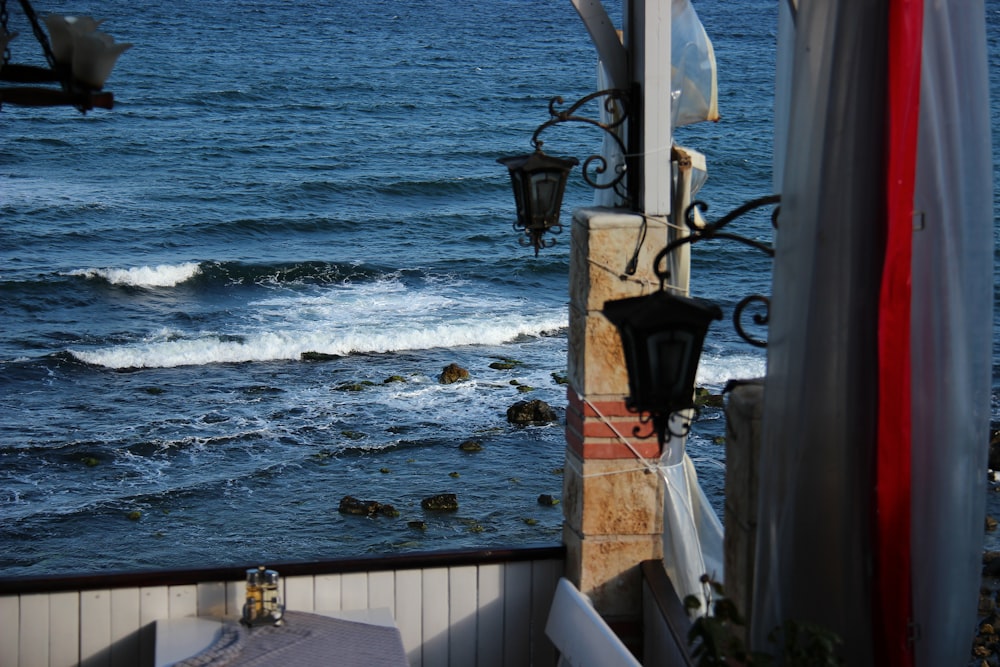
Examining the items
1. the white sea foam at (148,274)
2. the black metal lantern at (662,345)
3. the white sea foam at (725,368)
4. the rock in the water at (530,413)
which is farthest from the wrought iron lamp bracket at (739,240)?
the white sea foam at (148,274)

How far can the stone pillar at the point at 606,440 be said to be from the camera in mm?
4422

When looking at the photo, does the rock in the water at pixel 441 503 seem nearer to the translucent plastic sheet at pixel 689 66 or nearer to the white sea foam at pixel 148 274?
the translucent plastic sheet at pixel 689 66

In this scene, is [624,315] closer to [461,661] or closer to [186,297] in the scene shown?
[461,661]

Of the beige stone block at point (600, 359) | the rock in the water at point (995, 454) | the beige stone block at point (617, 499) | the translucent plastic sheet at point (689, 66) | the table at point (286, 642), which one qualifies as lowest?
the rock in the water at point (995, 454)

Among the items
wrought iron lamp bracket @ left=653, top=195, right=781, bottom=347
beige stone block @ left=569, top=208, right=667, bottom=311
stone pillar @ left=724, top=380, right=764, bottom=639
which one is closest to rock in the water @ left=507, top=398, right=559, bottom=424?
beige stone block @ left=569, top=208, right=667, bottom=311

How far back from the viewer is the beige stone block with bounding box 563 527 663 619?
4.68 m

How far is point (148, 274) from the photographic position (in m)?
22.5

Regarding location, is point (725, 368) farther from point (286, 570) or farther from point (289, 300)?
point (286, 570)

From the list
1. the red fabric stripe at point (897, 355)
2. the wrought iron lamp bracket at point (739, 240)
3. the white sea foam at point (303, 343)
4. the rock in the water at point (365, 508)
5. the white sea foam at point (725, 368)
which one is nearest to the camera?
the red fabric stripe at point (897, 355)

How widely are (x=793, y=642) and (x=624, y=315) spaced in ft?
2.82

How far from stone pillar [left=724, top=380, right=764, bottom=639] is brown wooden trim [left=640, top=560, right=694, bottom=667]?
0.72m

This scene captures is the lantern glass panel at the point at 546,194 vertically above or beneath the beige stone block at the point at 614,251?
above

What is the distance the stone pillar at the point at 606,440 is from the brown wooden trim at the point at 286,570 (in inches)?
10.1

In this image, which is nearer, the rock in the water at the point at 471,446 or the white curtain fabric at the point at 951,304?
the white curtain fabric at the point at 951,304
